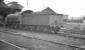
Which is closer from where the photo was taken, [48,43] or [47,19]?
[48,43]

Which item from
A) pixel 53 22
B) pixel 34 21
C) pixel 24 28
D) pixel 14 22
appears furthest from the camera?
pixel 14 22

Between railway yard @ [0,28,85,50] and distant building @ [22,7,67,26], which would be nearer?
railway yard @ [0,28,85,50]

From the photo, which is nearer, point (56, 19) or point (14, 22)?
point (56, 19)

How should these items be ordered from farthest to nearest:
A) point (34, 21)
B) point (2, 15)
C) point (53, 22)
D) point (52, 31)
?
point (2, 15)
point (34, 21)
point (53, 22)
point (52, 31)

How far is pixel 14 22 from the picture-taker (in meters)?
28.1

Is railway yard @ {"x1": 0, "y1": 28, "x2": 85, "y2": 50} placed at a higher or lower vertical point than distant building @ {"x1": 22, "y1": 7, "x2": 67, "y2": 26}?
lower

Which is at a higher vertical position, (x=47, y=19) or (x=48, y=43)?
(x=47, y=19)

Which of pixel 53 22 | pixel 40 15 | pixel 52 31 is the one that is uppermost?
pixel 40 15

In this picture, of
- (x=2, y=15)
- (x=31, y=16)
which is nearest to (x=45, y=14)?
(x=31, y=16)

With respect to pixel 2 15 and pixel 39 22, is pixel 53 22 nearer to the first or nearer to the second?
pixel 39 22

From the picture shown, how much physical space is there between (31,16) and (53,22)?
5541mm

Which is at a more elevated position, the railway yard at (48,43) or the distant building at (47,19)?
the distant building at (47,19)

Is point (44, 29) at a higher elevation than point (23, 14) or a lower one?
lower

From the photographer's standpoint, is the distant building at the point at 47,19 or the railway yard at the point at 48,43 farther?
the distant building at the point at 47,19
